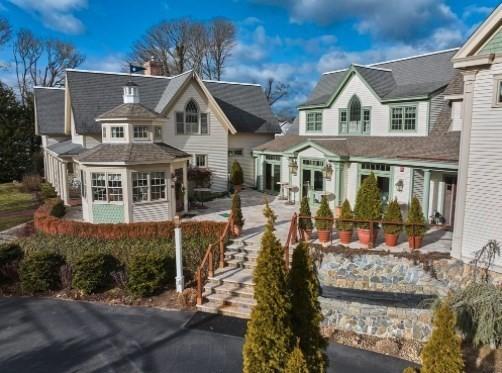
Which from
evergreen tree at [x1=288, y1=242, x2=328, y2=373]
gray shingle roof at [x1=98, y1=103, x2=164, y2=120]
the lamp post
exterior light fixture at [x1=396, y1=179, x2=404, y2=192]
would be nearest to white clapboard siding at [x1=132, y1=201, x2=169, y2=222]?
gray shingle roof at [x1=98, y1=103, x2=164, y2=120]

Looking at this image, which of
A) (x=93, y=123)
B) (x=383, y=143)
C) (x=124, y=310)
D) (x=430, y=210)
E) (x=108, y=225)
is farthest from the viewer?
(x=93, y=123)

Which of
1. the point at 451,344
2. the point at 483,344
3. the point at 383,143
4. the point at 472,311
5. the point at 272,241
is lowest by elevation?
the point at 483,344

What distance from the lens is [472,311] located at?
31.4 feet

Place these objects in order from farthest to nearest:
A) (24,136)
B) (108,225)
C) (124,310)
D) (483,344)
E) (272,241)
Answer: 1. (24,136)
2. (108,225)
3. (124,310)
4. (483,344)
5. (272,241)

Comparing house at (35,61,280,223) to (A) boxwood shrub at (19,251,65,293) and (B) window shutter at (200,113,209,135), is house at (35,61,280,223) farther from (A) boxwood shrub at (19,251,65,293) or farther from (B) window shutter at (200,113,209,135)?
(A) boxwood shrub at (19,251,65,293)

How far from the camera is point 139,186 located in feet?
52.2

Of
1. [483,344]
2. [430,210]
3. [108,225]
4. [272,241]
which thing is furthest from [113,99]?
[483,344]

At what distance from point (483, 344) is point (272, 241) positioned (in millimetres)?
7602

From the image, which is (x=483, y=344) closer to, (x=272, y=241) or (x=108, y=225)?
(x=272, y=241)

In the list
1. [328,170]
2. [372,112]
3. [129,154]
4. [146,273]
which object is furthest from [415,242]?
[129,154]

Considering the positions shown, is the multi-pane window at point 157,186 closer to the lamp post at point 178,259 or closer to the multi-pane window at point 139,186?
the multi-pane window at point 139,186

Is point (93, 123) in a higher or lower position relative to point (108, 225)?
higher

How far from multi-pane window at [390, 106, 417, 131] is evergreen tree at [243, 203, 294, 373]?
48.4 feet

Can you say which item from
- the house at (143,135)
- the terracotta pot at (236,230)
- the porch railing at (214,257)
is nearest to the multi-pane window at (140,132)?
the house at (143,135)
